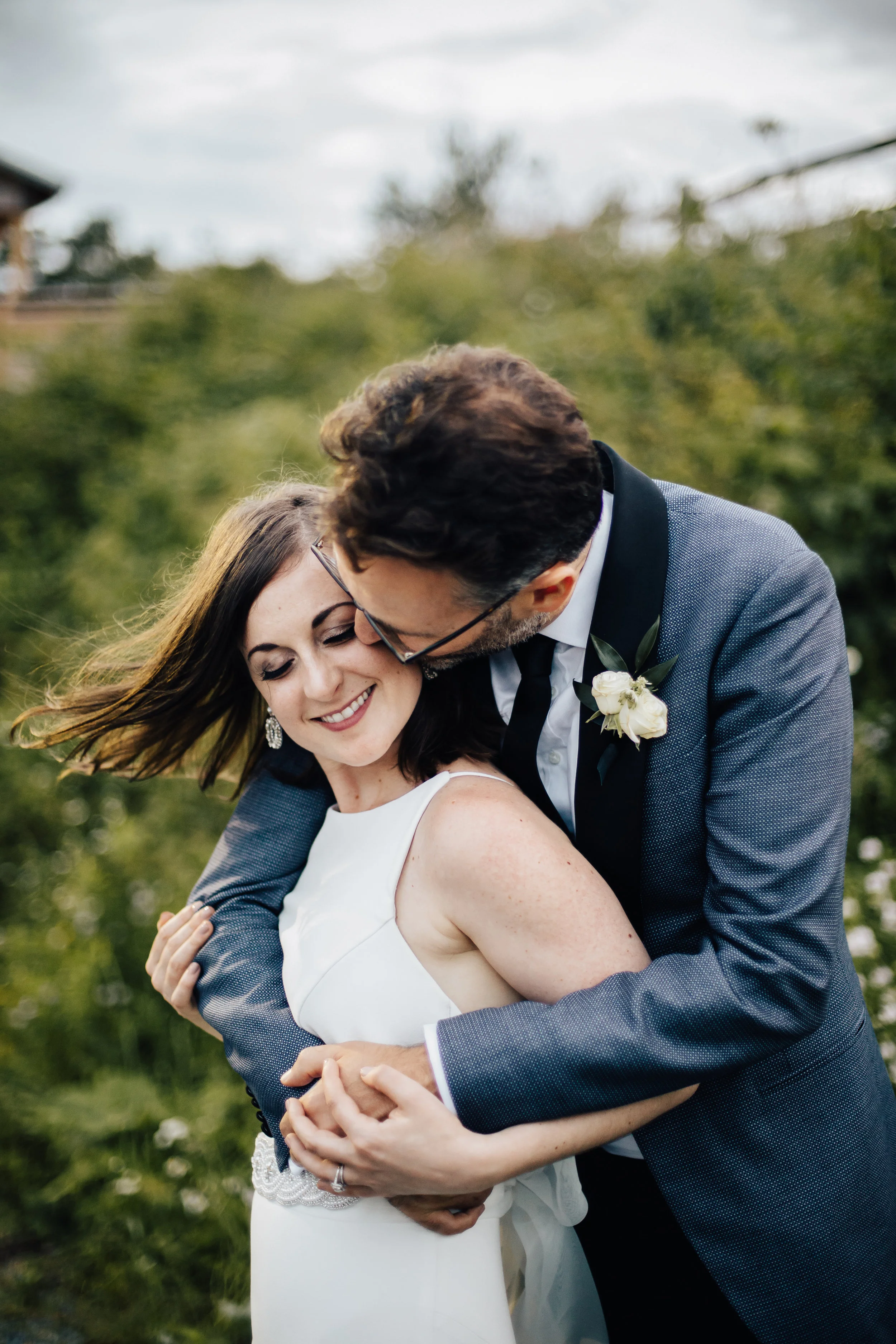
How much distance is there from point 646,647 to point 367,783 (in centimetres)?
80

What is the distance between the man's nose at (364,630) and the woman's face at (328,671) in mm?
15

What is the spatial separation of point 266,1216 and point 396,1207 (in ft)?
1.06

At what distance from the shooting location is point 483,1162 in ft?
4.73

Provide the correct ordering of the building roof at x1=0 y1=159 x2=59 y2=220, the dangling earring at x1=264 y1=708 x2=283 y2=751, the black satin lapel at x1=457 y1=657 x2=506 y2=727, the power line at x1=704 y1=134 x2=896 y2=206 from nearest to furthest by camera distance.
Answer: the black satin lapel at x1=457 y1=657 x2=506 y2=727 → the dangling earring at x1=264 y1=708 x2=283 y2=751 → the power line at x1=704 y1=134 x2=896 y2=206 → the building roof at x1=0 y1=159 x2=59 y2=220

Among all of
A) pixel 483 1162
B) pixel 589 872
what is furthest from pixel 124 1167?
pixel 589 872

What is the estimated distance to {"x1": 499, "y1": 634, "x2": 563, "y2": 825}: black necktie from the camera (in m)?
1.75

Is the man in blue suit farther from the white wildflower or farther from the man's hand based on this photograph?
the white wildflower

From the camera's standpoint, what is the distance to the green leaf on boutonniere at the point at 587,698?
1577mm

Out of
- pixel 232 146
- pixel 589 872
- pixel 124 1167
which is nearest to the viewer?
pixel 589 872

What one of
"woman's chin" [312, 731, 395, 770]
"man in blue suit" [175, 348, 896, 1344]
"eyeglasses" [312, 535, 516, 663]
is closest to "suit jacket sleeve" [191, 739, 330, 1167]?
"man in blue suit" [175, 348, 896, 1344]

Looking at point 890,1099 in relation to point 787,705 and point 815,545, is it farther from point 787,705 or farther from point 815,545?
point 815,545

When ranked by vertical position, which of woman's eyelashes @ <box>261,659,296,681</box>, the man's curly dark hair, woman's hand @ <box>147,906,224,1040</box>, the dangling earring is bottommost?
woman's hand @ <box>147,906,224,1040</box>

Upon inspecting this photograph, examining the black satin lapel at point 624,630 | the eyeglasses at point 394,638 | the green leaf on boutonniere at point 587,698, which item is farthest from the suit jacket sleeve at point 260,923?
the green leaf on boutonniere at point 587,698

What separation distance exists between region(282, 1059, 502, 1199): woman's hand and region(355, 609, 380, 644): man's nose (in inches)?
33.8
